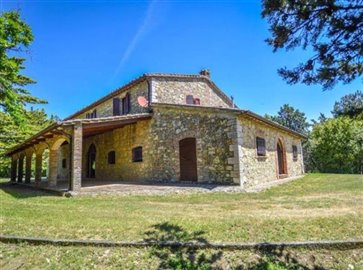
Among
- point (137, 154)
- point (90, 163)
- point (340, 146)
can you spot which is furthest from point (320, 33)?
point (340, 146)

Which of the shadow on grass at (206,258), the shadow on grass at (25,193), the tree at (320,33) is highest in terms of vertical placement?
the tree at (320,33)

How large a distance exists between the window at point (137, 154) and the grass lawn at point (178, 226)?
588cm

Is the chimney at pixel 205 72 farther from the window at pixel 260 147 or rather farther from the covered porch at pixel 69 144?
the window at pixel 260 147

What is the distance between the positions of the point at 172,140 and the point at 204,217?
277 inches

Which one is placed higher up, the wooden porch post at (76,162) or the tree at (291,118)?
the tree at (291,118)

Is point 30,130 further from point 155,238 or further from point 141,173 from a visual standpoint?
point 155,238

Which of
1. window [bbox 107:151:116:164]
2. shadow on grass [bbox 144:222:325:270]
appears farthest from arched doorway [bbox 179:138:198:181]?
shadow on grass [bbox 144:222:325:270]

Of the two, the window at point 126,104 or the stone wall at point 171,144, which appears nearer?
the stone wall at point 171,144

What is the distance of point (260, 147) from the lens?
13.3m

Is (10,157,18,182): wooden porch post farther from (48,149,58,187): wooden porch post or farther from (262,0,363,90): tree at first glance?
(262,0,363,90): tree

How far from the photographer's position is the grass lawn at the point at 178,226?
14.4 feet

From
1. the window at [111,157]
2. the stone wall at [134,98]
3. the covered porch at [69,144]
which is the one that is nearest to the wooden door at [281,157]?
the covered porch at [69,144]

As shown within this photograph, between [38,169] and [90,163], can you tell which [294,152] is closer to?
[90,163]

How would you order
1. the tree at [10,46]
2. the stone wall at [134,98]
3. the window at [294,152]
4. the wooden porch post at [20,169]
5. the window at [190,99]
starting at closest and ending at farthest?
the tree at [10,46] → the stone wall at [134,98] → the window at [190,99] → the wooden porch post at [20,169] → the window at [294,152]
